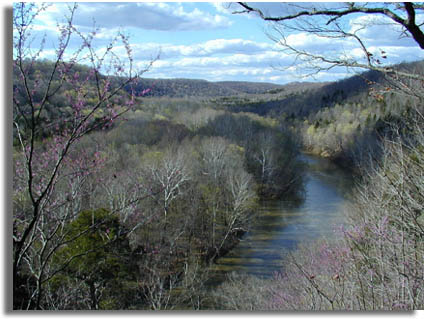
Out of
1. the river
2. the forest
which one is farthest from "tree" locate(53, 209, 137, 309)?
the river

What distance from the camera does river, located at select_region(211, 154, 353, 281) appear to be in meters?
13.7

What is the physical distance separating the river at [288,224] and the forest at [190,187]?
53cm

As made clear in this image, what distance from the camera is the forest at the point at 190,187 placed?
10.2 feet

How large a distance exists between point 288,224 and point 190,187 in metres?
4.56

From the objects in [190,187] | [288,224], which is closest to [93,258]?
[190,187]

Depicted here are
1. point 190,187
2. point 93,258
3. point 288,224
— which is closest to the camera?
point 93,258

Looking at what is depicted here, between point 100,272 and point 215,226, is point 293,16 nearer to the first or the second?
point 100,272

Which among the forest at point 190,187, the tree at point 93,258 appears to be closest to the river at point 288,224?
the forest at point 190,187

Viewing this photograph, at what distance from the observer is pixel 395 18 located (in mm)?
2906

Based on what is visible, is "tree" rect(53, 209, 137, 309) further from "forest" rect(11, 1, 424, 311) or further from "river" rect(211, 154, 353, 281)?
"river" rect(211, 154, 353, 281)

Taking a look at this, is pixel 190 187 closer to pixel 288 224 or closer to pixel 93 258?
pixel 288 224

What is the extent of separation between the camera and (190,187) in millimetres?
15414

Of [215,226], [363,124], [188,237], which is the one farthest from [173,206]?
[363,124]

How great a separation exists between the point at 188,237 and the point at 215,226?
197 cm
